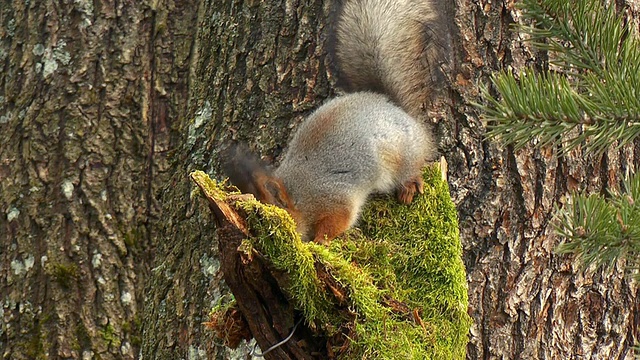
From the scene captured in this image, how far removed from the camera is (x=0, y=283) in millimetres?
4062

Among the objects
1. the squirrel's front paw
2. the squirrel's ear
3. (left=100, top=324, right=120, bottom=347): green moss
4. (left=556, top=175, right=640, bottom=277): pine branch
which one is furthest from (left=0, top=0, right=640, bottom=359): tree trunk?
(left=100, top=324, right=120, bottom=347): green moss

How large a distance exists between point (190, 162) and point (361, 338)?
1.01 metres

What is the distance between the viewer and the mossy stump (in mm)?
1954

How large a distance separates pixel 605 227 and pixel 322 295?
2.41 ft

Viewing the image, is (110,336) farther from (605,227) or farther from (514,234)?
(605,227)

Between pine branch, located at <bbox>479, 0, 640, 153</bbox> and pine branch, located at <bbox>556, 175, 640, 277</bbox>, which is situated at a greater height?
pine branch, located at <bbox>479, 0, 640, 153</bbox>

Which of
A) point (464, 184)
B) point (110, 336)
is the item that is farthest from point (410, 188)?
point (110, 336)

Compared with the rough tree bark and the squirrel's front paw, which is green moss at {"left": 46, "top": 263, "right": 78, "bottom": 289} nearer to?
the rough tree bark

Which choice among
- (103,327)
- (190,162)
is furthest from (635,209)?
(103,327)

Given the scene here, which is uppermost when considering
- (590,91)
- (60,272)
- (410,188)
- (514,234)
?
(590,91)

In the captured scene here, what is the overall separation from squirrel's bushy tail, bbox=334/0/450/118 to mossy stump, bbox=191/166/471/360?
593 mm

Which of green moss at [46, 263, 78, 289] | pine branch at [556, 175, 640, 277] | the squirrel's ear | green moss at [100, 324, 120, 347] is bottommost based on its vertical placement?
green moss at [100, 324, 120, 347]

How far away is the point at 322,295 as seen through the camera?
201cm

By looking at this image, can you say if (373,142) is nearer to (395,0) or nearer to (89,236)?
(395,0)
